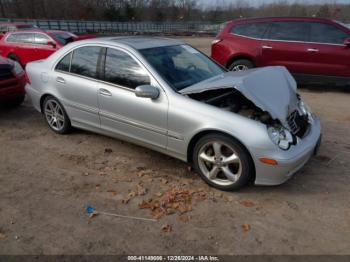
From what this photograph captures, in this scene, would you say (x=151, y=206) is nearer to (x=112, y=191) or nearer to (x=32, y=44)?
(x=112, y=191)

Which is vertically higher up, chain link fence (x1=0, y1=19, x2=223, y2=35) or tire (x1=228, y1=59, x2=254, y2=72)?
tire (x1=228, y1=59, x2=254, y2=72)

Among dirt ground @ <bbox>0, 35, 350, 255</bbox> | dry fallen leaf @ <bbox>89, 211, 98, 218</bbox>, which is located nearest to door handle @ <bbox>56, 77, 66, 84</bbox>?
dirt ground @ <bbox>0, 35, 350, 255</bbox>

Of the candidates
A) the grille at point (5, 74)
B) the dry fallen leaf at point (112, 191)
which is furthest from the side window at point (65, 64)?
the dry fallen leaf at point (112, 191)

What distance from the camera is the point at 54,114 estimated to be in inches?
203

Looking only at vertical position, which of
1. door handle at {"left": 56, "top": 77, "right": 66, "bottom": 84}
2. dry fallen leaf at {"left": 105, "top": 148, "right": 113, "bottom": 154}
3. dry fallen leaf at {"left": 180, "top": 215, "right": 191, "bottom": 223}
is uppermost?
door handle at {"left": 56, "top": 77, "right": 66, "bottom": 84}

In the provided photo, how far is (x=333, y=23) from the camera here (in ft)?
25.5

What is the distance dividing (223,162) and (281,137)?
0.66m

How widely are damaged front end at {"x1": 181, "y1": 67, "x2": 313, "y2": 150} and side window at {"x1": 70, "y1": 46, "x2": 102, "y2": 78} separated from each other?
1.46 meters

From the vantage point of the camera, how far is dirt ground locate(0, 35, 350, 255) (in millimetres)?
2801

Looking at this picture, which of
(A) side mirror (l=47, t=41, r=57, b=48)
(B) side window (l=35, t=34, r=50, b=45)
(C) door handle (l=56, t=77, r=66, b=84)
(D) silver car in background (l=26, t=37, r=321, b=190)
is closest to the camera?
(D) silver car in background (l=26, t=37, r=321, b=190)

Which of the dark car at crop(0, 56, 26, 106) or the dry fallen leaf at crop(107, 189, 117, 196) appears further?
the dark car at crop(0, 56, 26, 106)

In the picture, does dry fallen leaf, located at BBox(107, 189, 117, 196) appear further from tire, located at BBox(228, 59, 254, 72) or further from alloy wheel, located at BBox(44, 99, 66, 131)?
tire, located at BBox(228, 59, 254, 72)

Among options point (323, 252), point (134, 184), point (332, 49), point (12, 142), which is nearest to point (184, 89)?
point (134, 184)

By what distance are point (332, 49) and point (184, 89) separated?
221 inches
